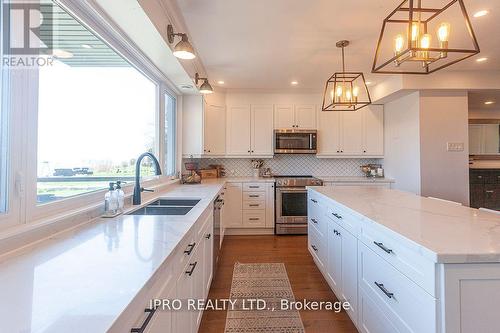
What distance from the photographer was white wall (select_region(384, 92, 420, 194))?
3.79 meters

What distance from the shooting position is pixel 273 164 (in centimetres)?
486

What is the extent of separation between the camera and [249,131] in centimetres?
454

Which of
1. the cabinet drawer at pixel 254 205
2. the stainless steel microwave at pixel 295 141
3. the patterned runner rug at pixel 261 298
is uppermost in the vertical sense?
the stainless steel microwave at pixel 295 141

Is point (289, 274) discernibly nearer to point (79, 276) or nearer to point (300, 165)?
point (79, 276)

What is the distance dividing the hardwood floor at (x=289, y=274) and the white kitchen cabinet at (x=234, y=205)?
24cm

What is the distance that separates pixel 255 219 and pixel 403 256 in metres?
3.15

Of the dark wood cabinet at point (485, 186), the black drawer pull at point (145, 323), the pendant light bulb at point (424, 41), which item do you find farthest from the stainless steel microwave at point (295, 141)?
the black drawer pull at point (145, 323)

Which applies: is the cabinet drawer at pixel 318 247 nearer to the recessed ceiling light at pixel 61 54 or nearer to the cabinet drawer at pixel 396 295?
the cabinet drawer at pixel 396 295

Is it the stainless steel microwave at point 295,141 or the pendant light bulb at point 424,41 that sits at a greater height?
the pendant light bulb at point 424,41

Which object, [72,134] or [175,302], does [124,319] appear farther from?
[72,134]

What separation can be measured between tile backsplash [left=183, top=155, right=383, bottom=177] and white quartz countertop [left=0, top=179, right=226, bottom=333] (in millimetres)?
3476

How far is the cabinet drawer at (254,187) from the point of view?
167 inches

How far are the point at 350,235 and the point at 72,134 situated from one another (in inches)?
78.7

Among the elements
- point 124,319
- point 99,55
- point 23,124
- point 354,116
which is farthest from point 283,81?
point 124,319
